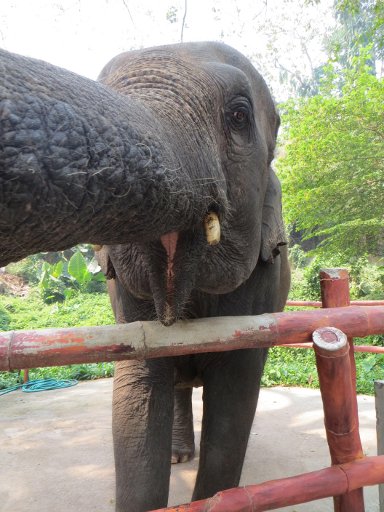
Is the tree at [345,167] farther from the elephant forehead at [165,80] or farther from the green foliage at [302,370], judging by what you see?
the elephant forehead at [165,80]

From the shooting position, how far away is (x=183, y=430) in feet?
12.3

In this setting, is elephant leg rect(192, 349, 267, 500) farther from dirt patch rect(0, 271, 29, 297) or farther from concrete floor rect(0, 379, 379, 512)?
dirt patch rect(0, 271, 29, 297)

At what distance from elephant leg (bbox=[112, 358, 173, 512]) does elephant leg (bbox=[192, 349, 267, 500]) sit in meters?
0.18

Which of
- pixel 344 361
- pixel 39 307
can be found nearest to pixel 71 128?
pixel 344 361

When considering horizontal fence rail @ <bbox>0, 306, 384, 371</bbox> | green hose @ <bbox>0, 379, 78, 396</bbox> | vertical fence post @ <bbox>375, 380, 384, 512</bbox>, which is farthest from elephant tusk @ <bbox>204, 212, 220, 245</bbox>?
green hose @ <bbox>0, 379, 78, 396</bbox>

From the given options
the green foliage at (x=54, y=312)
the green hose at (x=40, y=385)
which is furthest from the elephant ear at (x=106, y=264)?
the green foliage at (x=54, y=312)

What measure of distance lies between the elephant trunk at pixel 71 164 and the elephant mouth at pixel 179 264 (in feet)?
0.94

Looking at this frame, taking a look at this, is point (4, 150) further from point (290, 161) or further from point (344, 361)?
point (290, 161)

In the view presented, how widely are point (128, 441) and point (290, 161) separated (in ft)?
25.8

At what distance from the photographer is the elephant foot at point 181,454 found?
3.67 metres

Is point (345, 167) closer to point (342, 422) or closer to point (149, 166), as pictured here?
point (342, 422)

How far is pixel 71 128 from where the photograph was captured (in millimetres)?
890

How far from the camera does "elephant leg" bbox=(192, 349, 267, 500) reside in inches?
88.4

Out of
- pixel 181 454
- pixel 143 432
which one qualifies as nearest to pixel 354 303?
pixel 181 454
